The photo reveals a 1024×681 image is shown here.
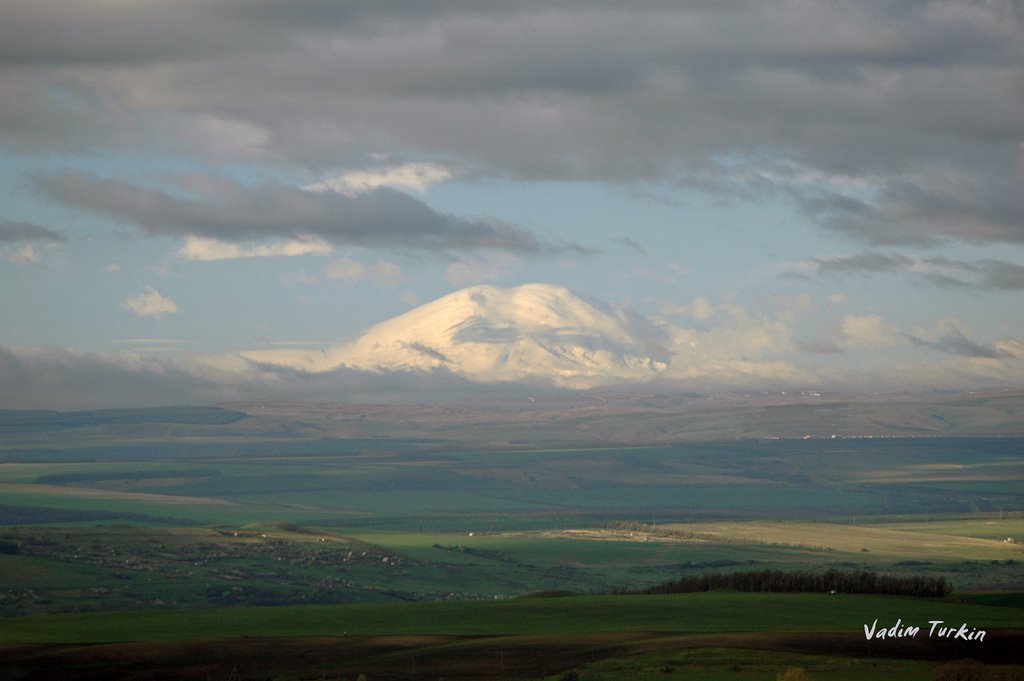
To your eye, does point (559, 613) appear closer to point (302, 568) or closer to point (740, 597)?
point (740, 597)

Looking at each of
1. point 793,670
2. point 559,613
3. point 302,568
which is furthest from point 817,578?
point 302,568
